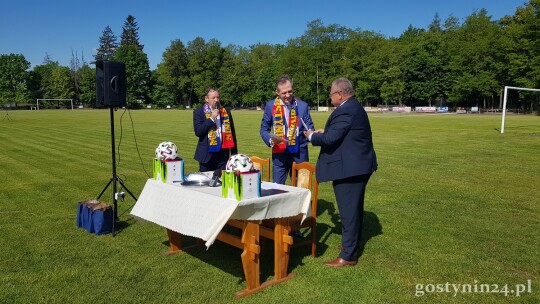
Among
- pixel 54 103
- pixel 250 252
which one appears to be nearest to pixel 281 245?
pixel 250 252

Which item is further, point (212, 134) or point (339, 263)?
point (212, 134)

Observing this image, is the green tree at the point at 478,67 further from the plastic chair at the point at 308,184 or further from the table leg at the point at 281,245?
the table leg at the point at 281,245

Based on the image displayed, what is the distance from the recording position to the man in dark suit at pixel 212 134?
6386 mm

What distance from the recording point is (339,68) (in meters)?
91.8

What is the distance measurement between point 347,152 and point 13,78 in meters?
116

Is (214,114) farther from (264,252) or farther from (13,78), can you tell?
(13,78)

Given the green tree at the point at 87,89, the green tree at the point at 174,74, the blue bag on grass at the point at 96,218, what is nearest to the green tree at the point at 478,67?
the green tree at the point at 174,74

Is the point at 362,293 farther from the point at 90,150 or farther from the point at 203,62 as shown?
the point at 203,62

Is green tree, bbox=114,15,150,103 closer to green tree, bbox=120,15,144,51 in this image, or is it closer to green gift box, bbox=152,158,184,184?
green tree, bbox=120,15,144,51

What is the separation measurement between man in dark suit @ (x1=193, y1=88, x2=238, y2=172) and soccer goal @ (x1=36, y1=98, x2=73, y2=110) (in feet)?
333

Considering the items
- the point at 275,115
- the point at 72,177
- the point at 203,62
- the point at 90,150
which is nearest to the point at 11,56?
the point at 203,62

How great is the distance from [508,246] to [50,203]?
804cm

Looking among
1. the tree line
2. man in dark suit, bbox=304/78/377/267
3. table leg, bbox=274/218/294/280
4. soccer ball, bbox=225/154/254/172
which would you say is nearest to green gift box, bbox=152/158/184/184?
soccer ball, bbox=225/154/254/172

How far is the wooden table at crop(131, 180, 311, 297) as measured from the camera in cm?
414
